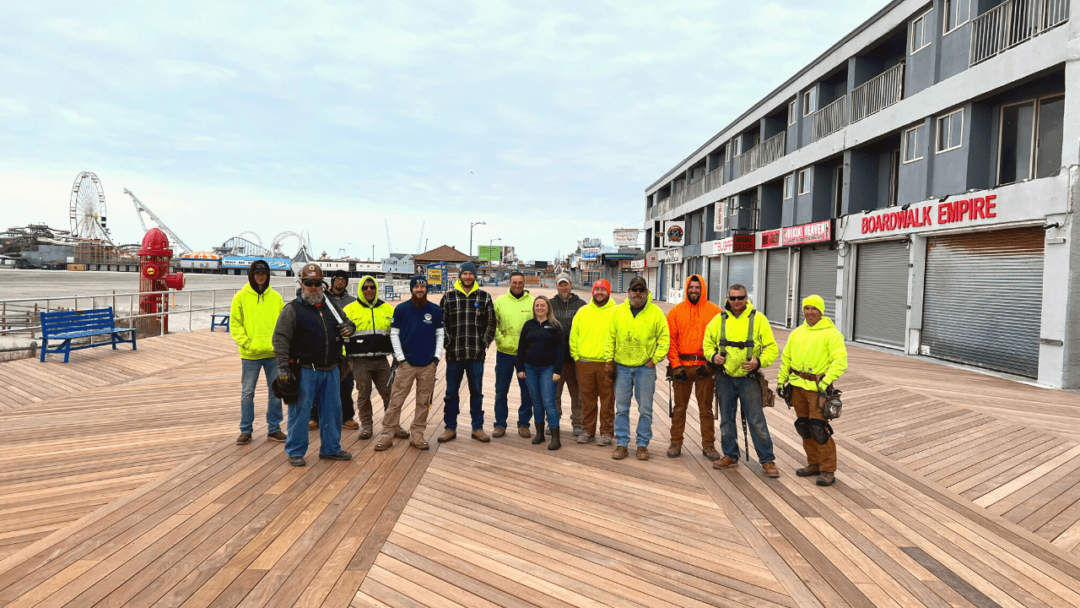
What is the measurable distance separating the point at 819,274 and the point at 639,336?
1561 centimetres

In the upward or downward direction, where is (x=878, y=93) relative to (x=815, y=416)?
upward

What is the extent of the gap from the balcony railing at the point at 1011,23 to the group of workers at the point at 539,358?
10.0m

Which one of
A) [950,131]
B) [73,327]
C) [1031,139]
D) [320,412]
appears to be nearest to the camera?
[320,412]

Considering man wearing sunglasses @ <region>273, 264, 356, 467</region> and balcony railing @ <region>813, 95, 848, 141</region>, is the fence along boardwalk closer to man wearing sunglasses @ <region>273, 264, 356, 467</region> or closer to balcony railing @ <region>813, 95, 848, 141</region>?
man wearing sunglasses @ <region>273, 264, 356, 467</region>

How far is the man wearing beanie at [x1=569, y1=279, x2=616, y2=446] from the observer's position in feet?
20.0

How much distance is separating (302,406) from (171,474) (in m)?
1.18

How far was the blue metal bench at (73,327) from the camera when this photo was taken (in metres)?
9.95

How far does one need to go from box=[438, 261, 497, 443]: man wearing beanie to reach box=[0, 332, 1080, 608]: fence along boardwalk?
1.52ft

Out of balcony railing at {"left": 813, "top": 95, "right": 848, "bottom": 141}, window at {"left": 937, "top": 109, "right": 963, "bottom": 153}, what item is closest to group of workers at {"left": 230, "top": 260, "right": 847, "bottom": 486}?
window at {"left": 937, "top": 109, "right": 963, "bottom": 153}

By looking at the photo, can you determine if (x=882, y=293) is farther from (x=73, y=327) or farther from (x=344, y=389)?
(x=73, y=327)

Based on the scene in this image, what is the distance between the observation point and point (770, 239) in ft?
72.8

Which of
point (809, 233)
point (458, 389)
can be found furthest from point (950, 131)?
point (458, 389)

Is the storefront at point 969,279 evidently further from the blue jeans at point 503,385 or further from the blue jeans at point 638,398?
the blue jeans at point 503,385

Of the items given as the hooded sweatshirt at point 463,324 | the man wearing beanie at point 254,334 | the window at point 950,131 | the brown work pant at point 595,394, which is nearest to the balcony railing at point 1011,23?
the window at point 950,131
